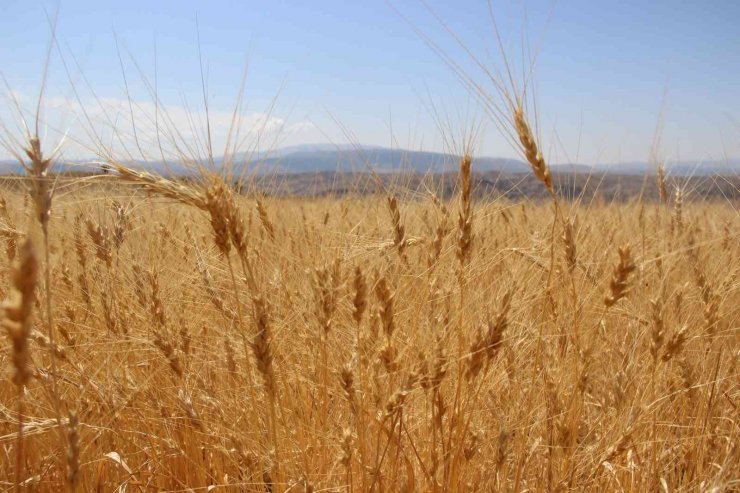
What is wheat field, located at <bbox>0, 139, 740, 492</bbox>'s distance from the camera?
4.42 ft

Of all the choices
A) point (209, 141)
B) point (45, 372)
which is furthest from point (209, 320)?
point (209, 141)

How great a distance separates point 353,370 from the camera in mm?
1547

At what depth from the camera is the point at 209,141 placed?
4.26ft

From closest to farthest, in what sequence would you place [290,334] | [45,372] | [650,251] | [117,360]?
1. [45,372]
2. [290,334]
3. [117,360]
4. [650,251]

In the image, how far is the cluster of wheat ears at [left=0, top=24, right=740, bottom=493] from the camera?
1.34 metres

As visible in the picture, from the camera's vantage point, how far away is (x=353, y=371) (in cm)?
151

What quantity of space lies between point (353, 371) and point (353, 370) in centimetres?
3

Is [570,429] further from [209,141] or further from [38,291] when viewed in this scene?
[38,291]

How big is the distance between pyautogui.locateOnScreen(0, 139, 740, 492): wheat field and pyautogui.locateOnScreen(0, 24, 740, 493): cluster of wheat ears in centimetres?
1

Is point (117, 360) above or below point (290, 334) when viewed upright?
below

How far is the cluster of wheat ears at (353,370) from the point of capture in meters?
1.34

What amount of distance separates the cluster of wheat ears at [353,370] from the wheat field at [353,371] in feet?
0.04

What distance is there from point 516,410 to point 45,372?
1.40m

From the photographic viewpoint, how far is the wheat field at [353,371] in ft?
4.42
